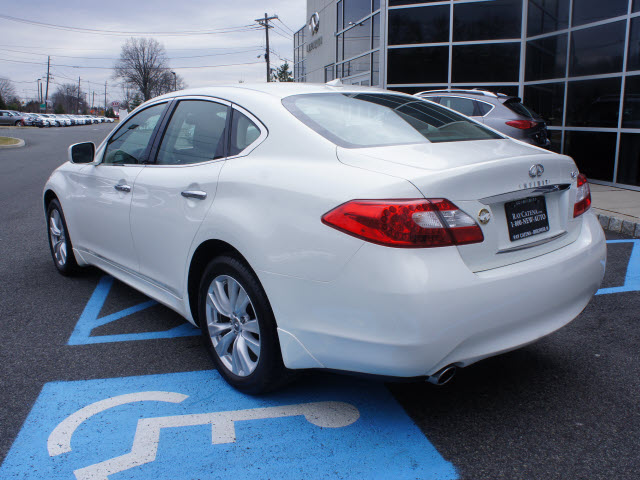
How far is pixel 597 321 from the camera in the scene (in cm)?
392

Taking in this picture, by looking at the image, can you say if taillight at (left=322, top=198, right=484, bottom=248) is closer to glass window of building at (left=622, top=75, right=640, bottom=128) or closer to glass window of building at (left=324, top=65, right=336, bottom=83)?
glass window of building at (left=622, top=75, right=640, bottom=128)

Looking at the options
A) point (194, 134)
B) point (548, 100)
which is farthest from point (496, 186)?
point (548, 100)

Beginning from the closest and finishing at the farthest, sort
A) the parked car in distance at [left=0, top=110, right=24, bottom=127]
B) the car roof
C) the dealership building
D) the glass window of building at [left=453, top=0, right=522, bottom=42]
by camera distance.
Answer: the car roof, the dealership building, the glass window of building at [left=453, top=0, right=522, bottom=42], the parked car in distance at [left=0, top=110, right=24, bottom=127]

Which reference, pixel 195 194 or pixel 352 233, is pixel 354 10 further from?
pixel 352 233

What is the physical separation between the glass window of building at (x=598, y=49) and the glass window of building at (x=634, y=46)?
0.73 feet

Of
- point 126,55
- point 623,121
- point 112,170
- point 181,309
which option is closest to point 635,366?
point 181,309

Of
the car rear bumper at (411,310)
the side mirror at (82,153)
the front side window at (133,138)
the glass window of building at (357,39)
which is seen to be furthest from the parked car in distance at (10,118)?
the car rear bumper at (411,310)

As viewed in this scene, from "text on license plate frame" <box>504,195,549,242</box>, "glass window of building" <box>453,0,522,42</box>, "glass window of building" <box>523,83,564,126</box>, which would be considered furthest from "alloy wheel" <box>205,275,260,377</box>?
"glass window of building" <box>453,0,522,42</box>

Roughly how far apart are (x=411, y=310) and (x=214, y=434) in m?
1.11

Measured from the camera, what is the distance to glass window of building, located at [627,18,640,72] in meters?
9.98

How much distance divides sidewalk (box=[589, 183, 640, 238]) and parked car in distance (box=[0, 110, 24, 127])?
62327 mm

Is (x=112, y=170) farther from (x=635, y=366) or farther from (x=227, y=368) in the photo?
(x=635, y=366)

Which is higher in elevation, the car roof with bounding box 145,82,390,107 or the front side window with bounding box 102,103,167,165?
the car roof with bounding box 145,82,390,107

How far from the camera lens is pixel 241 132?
120 inches
